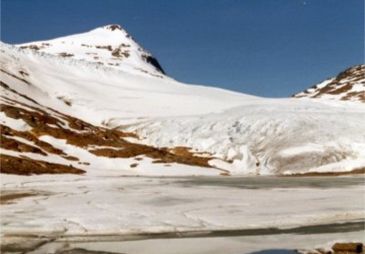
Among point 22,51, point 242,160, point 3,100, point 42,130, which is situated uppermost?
point 22,51

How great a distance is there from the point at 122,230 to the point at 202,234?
3354 millimetres

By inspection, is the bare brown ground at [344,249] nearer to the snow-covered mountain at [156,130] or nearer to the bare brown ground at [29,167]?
the bare brown ground at [29,167]

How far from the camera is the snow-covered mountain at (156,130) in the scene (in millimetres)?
73812

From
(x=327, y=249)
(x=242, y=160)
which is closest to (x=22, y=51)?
(x=242, y=160)

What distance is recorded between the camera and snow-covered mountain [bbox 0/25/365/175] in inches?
2906

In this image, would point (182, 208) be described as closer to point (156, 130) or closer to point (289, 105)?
point (156, 130)

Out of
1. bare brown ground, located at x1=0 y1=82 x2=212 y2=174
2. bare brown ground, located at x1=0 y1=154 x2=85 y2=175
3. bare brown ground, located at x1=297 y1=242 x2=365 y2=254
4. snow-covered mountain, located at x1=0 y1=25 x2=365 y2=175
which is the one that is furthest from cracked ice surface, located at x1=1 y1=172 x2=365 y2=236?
snow-covered mountain, located at x1=0 y1=25 x2=365 y2=175

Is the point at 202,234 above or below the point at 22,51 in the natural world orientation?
below

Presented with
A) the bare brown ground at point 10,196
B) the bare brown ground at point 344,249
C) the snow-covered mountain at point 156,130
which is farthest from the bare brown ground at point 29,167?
the bare brown ground at point 344,249

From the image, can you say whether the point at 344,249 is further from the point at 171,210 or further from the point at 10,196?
the point at 10,196

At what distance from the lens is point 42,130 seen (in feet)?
271

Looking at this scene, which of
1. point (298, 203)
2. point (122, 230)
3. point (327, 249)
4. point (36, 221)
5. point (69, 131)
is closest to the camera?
point (327, 249)

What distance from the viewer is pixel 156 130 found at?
102 m

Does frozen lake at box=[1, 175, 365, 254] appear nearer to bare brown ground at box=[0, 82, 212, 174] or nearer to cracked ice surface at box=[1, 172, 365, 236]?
cracked ice surface at box=[1, 172, 365, 236]
